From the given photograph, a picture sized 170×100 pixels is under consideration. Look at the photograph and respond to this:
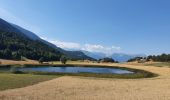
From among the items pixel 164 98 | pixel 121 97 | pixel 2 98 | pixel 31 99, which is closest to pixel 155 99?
pixel 164 98

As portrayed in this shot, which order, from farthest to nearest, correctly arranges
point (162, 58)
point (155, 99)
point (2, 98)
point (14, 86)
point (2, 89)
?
1. point (162, 58)
2. point (14, 86)
3. point (2, 89)
4. point (155, 99)
5. point (2, 98)

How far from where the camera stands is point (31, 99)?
109ft

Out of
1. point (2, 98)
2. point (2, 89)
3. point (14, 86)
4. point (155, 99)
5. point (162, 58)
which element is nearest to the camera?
point (2, 98)

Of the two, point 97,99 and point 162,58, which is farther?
point 162,58

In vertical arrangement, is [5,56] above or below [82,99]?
above

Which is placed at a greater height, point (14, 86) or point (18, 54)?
point (18, 54)

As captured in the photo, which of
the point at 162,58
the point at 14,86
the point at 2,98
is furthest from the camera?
the point at 162,58

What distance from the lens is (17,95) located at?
3600 cm

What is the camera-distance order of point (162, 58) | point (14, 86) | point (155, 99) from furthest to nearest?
point (162, 58)
point (14, 86)
point (155, 99)

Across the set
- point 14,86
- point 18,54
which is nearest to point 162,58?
point 18,54

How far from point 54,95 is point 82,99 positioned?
4117 millimetres

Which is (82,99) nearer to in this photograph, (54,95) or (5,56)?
(54,95)

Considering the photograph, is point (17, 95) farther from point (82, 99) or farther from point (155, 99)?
point (155, 99)

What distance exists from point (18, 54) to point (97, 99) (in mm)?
167555
